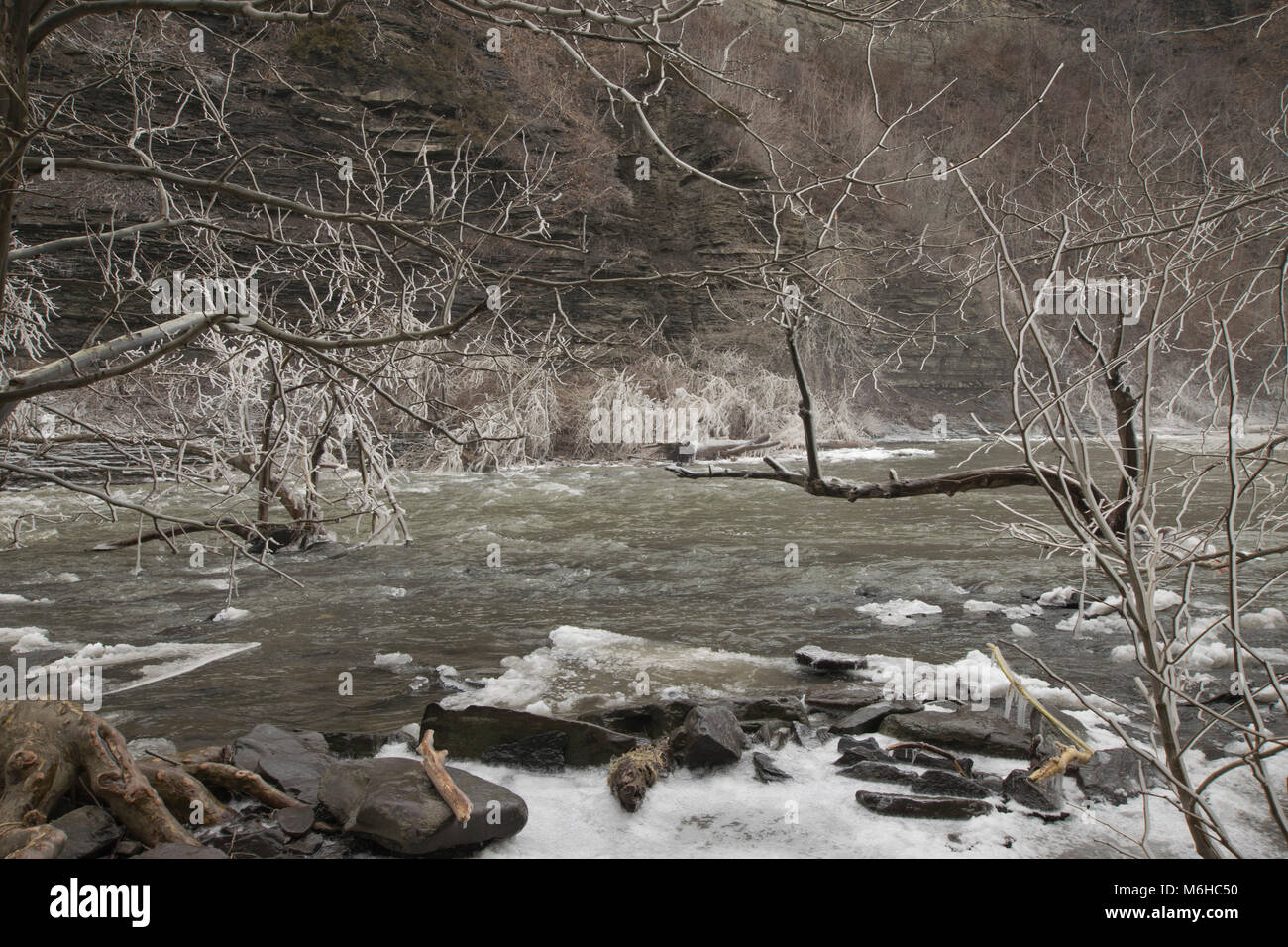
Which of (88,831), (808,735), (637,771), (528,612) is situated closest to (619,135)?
(528,612)

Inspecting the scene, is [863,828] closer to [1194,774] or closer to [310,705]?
[1194,774]

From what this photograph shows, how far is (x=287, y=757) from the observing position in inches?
148

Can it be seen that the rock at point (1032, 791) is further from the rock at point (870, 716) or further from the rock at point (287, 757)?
the rock at point (287, 757)

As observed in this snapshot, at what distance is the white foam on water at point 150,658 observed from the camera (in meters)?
5.32

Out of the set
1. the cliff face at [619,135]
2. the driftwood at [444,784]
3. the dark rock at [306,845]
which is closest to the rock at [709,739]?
the driftwood at [444,784]

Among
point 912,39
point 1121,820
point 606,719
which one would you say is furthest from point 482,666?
point 912,39

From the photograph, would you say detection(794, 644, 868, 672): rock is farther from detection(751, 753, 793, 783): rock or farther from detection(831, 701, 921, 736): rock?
detection(751, 753, 793, 783): rock

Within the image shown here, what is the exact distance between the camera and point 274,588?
7.72m

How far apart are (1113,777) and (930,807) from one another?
31.7 inches

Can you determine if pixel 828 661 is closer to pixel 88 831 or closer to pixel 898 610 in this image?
pixel 898 610

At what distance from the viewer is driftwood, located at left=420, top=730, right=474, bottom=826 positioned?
308cm

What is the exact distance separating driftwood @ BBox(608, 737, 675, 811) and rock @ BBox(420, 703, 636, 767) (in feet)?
0.47

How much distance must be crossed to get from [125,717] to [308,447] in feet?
12.2

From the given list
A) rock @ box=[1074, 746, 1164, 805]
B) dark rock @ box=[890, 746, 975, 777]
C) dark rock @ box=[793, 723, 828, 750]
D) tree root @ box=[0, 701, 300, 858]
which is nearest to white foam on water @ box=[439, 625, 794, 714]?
dark rock @ box=[793, 723, 828, 750]
